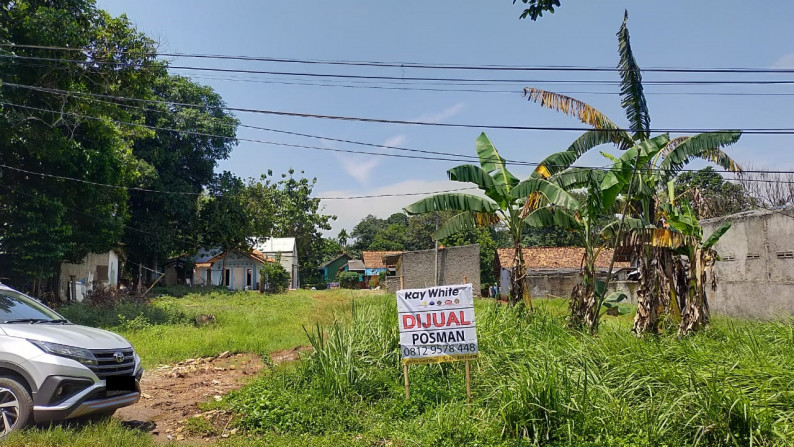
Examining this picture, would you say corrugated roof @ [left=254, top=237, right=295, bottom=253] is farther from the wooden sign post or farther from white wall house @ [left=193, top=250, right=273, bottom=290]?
the wooden sign post

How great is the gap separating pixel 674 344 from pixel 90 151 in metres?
18.4

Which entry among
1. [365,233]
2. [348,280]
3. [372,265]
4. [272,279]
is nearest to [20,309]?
[272,279]

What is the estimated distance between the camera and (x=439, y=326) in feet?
20.7

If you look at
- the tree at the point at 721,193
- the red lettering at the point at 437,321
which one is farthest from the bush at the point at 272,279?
the red lettering at the point at 437,321

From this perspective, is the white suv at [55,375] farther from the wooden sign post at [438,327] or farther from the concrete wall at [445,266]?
the concrete wall at [445,266]

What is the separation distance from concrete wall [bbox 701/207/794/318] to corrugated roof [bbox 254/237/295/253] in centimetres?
3807

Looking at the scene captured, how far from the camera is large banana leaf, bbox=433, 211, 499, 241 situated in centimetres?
1125

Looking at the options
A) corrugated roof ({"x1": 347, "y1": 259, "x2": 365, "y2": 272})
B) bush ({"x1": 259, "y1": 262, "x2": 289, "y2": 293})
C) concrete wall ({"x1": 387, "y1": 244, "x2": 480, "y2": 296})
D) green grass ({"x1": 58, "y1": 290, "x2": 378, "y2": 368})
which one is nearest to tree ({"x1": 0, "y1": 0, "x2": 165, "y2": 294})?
green grass ({"x1": 58, "y1": 290, "x2": 378, "y2": 368})

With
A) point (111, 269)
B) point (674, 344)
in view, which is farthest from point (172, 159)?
point (674, 344)

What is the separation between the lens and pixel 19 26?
14.5 meters

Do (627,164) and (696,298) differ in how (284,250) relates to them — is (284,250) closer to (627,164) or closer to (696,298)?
(627,164)

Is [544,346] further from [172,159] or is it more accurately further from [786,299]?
[172,159]

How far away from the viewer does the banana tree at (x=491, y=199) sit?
10.1 m

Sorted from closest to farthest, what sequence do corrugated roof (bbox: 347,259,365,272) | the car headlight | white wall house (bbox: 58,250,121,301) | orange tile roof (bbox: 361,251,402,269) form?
the car headlight
white wall house (bbox: 58,250,121,301)
orange tile roof (bbox: 361,251,402,269)
corrugated roof (bbox: 347,259,365,272)
